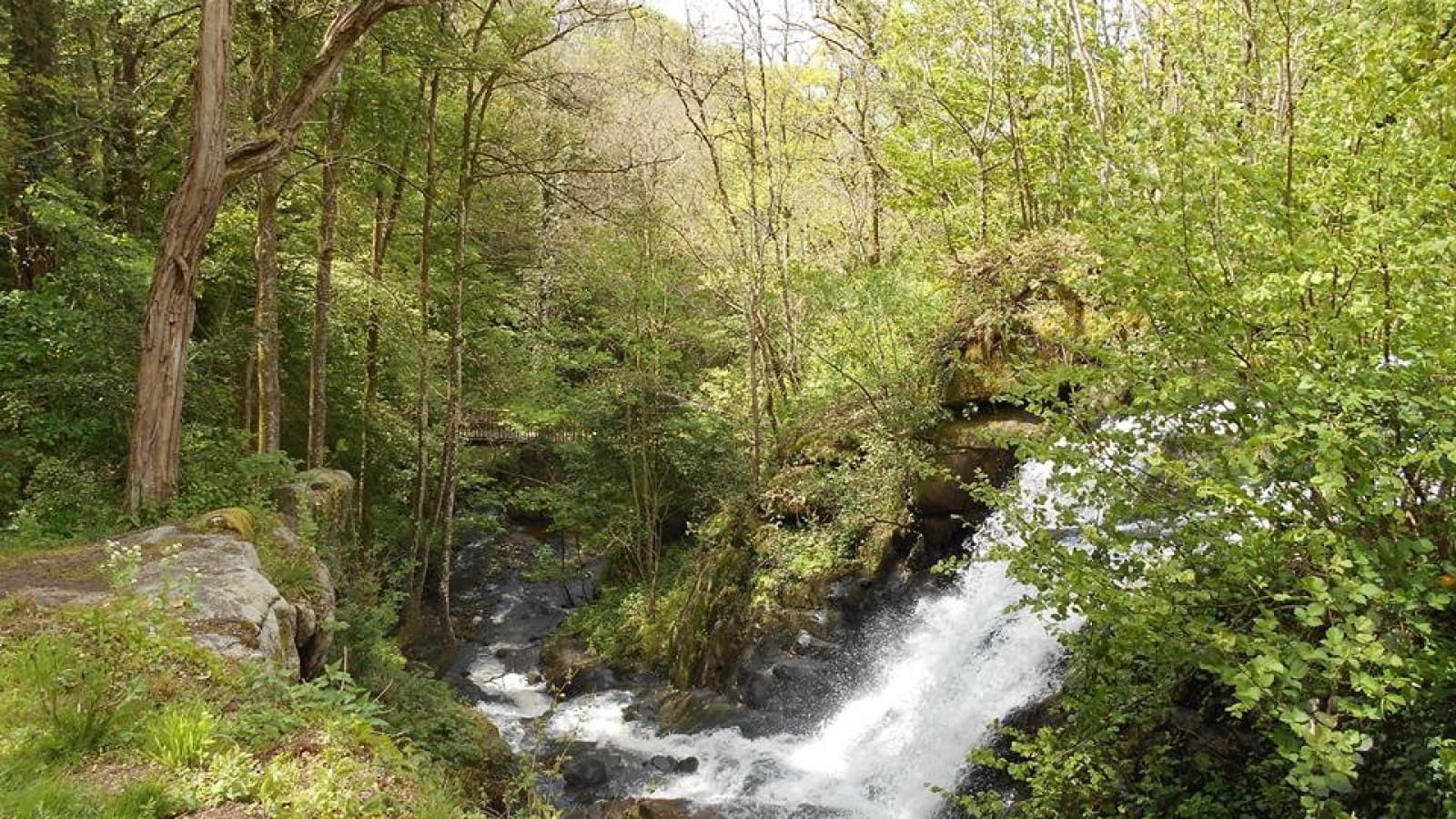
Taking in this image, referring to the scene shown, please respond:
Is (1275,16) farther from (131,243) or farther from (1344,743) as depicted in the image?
(131,243)

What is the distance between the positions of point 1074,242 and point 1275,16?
17.5 ft

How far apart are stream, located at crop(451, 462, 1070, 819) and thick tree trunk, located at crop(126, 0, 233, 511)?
4.27m

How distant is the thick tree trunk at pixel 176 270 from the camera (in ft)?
22.8

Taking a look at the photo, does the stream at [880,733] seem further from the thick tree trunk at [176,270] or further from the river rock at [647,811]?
the thick tree trunk at [176,270]

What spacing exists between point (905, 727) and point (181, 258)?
26.3 ft

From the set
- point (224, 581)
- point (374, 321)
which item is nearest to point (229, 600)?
point (224, 581)

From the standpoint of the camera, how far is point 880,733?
8.62 meters

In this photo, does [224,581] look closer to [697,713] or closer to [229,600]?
[229,600]

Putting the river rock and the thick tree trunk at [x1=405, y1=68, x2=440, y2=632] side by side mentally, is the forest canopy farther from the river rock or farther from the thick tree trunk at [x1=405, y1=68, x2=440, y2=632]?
the river rock

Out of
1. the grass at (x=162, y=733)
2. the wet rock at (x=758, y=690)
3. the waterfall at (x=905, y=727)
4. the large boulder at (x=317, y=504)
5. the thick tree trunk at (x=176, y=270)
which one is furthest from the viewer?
the wet rock at (x=758, y=690)

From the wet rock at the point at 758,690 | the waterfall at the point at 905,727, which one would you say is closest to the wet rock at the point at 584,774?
the waterfall at the point at 905,727

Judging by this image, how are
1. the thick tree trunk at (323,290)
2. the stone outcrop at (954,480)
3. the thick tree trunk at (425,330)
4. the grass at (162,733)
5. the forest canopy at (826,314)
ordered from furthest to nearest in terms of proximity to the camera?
1. the thick tree trunk at (425,330)
2. the thick tree trunk at (323,290)
3. the stone outcrop at (954,480)
4. the forest canopy at (826,314)
5. the grass at (162,733)

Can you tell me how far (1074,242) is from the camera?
9633 millimetres

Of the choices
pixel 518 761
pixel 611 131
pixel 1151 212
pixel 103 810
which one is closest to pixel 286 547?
pixel 518 761
